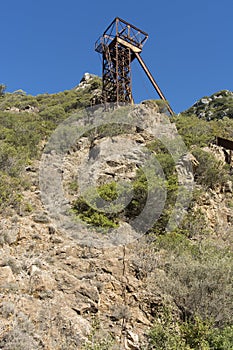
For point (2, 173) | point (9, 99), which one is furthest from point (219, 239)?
point (9, 99)

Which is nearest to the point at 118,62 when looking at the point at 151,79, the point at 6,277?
the point at 151,79

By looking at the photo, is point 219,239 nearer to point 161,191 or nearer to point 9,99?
point 161,191

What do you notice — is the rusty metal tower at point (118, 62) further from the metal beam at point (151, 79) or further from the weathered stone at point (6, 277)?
the weathered stone at point (6, 277)

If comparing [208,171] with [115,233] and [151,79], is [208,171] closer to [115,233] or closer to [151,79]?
[115,233]

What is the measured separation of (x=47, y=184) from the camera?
46.8 ft

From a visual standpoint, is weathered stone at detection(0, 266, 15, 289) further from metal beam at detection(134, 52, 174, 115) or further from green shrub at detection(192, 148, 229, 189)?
metal beam at detection(134, 52, 174, 115)

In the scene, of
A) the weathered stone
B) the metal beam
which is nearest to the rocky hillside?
the weathered stone

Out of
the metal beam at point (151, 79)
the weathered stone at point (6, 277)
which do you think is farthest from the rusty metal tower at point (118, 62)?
the weathered stone at point (6, 277)

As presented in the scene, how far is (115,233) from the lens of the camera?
37.6 ft

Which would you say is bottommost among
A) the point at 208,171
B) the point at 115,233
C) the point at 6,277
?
the point at 6,277

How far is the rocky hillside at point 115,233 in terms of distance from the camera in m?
7.17

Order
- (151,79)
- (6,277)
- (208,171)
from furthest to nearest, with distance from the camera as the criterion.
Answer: (151,79)
(208,171)
(6,277)

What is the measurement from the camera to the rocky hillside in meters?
7.17

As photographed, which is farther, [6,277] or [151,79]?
[151,79]
